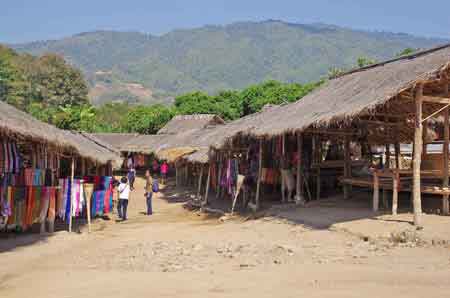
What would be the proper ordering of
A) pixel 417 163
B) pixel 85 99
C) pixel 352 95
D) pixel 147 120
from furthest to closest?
pixel 85 99 < pixel 147 120 < pixel 352 95 < pixel 417 163

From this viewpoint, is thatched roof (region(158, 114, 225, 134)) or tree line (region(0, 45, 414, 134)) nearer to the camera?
thatched roof (region(158, 114, 225, 134))

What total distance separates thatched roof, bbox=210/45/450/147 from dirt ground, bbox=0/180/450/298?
2258mm

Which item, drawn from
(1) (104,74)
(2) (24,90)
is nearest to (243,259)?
(2) (24,90)

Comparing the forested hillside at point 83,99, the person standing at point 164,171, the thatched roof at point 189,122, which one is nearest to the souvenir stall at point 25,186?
the person standing at point 164,171

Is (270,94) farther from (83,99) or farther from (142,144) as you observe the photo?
(83,99)

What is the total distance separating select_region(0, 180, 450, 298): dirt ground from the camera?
6.00 m

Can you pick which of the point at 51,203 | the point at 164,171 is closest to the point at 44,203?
the point at 51,203

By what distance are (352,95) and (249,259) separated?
5.76 metres

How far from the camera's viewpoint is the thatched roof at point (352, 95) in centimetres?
970

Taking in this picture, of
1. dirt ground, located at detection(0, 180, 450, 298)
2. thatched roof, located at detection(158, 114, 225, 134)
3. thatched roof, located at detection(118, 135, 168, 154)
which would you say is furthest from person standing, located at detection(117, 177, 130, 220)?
thatched roof, located at detection(158, 114, 225, 134)

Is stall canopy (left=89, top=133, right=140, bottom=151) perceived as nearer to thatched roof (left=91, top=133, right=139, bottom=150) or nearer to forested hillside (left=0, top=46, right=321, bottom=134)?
thatched roof (left=91, top=133, right=139, bottom=150)

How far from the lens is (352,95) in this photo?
1197cm

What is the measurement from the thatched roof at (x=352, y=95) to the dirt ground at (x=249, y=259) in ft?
7.41

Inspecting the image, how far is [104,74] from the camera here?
171 m
